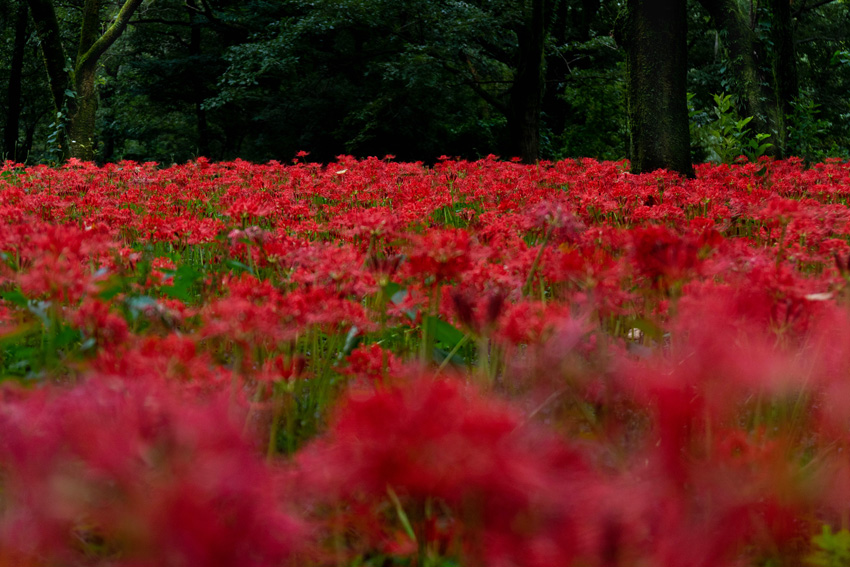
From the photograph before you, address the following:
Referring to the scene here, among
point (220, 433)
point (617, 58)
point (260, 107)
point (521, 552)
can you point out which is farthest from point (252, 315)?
point (617, 58)

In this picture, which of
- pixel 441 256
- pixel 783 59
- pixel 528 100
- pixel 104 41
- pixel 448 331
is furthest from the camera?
pixel 528 100

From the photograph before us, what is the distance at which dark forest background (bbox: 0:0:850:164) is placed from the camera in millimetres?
10234

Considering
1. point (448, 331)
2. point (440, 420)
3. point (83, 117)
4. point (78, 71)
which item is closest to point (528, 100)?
point (83, 117)

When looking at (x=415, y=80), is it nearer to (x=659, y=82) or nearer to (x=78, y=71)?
(x=78, y=71)

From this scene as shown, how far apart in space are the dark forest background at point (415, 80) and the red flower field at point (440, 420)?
7263mm

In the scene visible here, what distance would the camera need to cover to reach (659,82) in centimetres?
678

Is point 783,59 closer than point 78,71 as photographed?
Yes

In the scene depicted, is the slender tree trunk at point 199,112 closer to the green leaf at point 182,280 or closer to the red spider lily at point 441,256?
the green leaf at point 182,280

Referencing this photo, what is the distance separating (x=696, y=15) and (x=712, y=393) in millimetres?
26731

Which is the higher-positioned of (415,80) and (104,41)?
(104,41)

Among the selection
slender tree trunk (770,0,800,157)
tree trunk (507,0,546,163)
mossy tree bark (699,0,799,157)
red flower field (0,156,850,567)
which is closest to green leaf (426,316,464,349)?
red flower field (0,156,850,567)

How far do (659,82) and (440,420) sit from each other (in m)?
6.77

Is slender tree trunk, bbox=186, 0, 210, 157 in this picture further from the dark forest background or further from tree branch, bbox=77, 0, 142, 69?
tree branch, bbox=77, 0, 142, 69

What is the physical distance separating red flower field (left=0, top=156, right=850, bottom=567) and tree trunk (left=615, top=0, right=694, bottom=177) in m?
4.13
